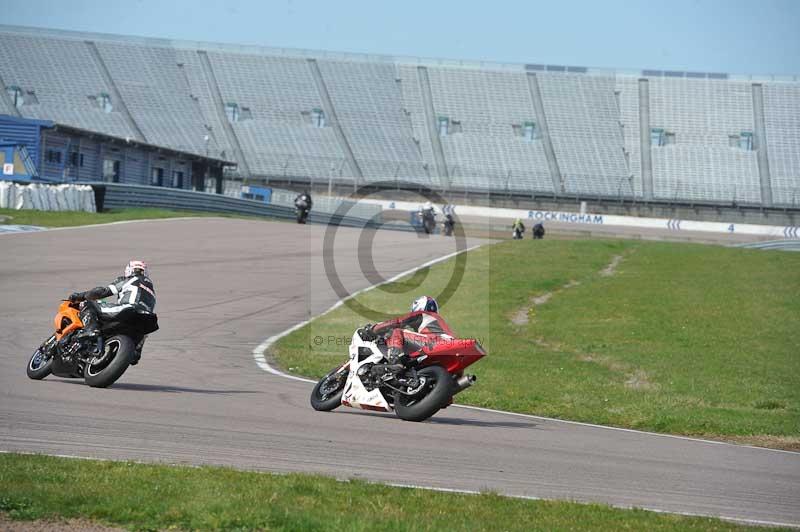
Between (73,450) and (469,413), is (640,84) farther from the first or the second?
(73,450)

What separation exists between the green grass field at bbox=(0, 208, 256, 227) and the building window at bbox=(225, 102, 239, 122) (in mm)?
32415

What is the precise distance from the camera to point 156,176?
2334 inches

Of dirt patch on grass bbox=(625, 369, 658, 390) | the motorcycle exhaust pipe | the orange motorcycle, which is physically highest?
the orange motorcycle

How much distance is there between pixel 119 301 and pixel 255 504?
6.44 metres

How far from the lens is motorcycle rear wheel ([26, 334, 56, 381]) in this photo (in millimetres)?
12219

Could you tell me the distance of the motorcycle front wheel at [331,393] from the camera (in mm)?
11562

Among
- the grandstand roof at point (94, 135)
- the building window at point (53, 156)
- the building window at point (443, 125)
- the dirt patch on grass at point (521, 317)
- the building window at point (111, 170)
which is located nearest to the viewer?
the dirt patch on grass at point (521, 317)

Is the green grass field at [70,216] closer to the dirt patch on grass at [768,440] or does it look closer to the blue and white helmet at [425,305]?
the blue and white helmet at [425,305]

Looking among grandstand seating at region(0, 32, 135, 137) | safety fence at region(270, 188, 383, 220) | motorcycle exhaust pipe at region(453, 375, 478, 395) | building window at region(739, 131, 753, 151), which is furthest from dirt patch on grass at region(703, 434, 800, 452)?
building window at region(739, 131, 753, 151)

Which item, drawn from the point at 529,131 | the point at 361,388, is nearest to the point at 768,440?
the point at 361,388

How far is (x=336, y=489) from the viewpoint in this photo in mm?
7098

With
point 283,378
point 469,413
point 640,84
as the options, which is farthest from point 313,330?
point 640,84

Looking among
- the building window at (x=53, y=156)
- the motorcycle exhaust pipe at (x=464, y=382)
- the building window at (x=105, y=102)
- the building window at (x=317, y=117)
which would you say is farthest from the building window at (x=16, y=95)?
the motorcycle exhaust pipe at (x=464, y=382)

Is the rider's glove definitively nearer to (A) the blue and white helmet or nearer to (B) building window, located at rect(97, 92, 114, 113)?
(A) the blue and white helmet
